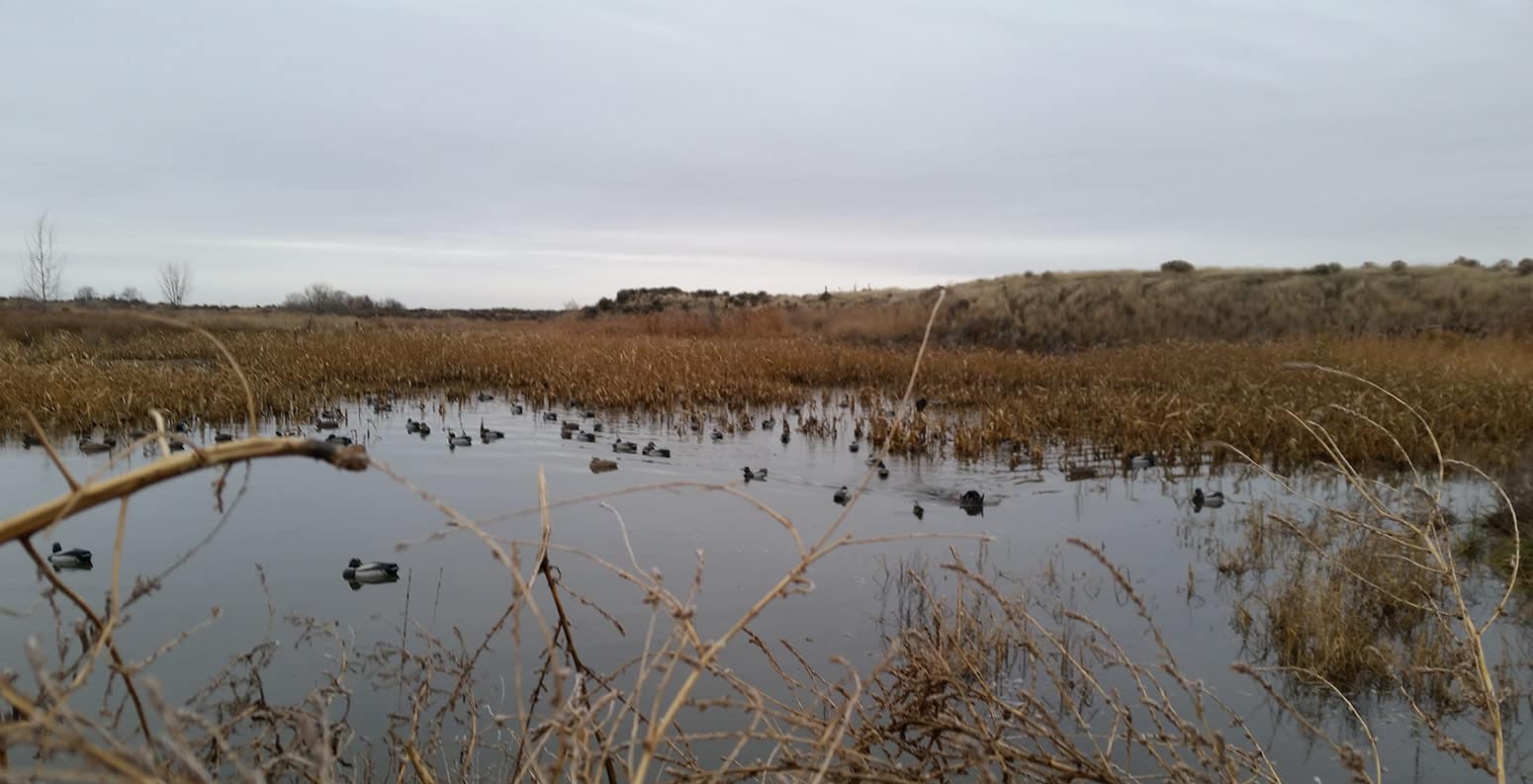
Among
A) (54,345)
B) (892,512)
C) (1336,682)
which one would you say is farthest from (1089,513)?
(54,345)

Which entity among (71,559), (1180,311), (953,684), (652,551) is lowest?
(652,551)

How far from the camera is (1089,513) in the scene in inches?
393

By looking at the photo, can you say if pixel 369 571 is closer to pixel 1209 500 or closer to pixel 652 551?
pixel 652 551

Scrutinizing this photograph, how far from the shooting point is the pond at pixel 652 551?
19.7 ft

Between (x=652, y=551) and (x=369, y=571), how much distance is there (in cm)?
242

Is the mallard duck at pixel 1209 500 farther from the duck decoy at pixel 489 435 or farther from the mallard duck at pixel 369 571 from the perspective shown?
the duck decoy at pixel 489 435

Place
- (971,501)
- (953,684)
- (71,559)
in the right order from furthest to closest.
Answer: (971,501), (71,559), (953,684)

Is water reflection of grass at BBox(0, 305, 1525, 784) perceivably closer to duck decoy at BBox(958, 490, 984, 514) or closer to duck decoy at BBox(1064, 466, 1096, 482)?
duck decoy at BBox(958, 490, 984, 514)

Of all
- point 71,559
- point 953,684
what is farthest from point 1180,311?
point 953,684

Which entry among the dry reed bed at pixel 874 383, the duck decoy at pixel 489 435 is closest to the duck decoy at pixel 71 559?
the dry reed bed at pixel 874 383

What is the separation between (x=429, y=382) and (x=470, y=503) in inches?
457

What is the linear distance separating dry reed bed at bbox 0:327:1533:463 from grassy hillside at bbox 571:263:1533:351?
6470mm

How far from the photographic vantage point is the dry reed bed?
44.6ft

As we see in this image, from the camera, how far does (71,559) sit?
7.56 meters
